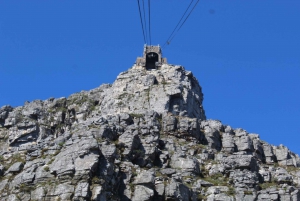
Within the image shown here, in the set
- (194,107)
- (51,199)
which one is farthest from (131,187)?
(194,107)

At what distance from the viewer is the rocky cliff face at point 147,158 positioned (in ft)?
162

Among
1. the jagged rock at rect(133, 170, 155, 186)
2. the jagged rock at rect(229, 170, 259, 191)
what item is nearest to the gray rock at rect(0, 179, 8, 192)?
the jagged rock at rect(133, 170, 155, 186)

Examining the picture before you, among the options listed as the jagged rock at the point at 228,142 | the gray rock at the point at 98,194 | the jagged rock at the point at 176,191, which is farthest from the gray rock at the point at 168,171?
the jagged rock at the point at 228,142

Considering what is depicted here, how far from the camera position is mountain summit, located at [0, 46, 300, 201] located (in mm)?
49250

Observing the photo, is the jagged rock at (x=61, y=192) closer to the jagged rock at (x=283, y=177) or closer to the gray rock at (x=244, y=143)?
the jagged rock at (x=283, y=177)

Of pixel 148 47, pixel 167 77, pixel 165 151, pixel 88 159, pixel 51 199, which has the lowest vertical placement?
pixel 51 199

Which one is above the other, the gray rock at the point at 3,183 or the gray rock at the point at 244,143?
the gray rock at the point at 244,143

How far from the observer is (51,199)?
46375 millimetres

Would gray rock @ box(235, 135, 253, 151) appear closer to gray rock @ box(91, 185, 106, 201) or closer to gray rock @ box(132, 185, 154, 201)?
gray rock @ box(132, 185, 154, 201)

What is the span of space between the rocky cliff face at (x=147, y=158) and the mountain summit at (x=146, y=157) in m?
0.11

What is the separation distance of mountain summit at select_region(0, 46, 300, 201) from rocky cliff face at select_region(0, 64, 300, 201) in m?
0.11

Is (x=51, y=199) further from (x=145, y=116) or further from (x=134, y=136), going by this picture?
(x=145, y=116)

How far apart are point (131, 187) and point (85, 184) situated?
6436 millimetres

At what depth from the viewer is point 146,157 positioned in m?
58.7
